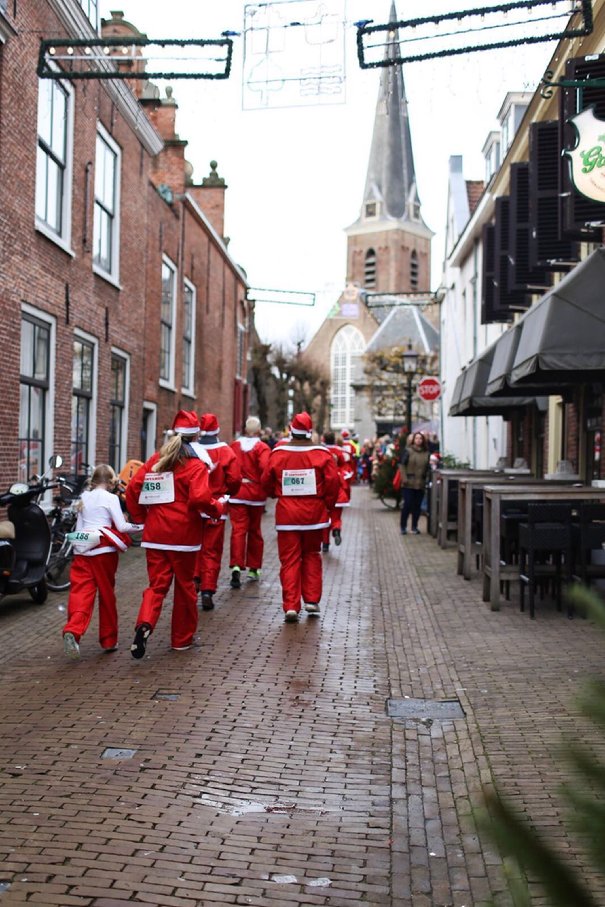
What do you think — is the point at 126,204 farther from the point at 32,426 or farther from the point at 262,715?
the point at 262,715

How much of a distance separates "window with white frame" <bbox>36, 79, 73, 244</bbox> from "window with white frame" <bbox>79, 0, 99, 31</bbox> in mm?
1546

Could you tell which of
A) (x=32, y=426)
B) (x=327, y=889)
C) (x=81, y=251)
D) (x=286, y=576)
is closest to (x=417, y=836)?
(x=327, y=889)

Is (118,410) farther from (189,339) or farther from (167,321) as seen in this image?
(189,339)

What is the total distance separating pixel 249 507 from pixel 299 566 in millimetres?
1932

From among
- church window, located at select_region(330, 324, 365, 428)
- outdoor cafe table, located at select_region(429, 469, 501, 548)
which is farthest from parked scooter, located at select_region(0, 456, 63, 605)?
church window, located at select_region(330, 324, 365, 428)

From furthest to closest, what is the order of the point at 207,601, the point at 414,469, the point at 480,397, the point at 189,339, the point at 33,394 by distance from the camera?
the point at 189,339
the point at 414,469
the point at 480,397
the point at 33,394
the point at 207,601

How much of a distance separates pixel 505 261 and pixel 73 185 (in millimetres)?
6984

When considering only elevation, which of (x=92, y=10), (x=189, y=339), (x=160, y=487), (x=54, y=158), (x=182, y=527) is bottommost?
(x=182, y=527)

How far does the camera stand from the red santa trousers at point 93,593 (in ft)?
22.9

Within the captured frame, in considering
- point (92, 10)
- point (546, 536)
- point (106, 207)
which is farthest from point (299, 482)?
point (92, 10)

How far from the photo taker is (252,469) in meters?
10.7

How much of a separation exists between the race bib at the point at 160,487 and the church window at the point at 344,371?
7592 cm

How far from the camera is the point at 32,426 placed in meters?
12.6

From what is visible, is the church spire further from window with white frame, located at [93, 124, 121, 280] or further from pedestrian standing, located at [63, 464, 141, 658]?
pedestrian standing, located at [63, 464, 141, 658]
